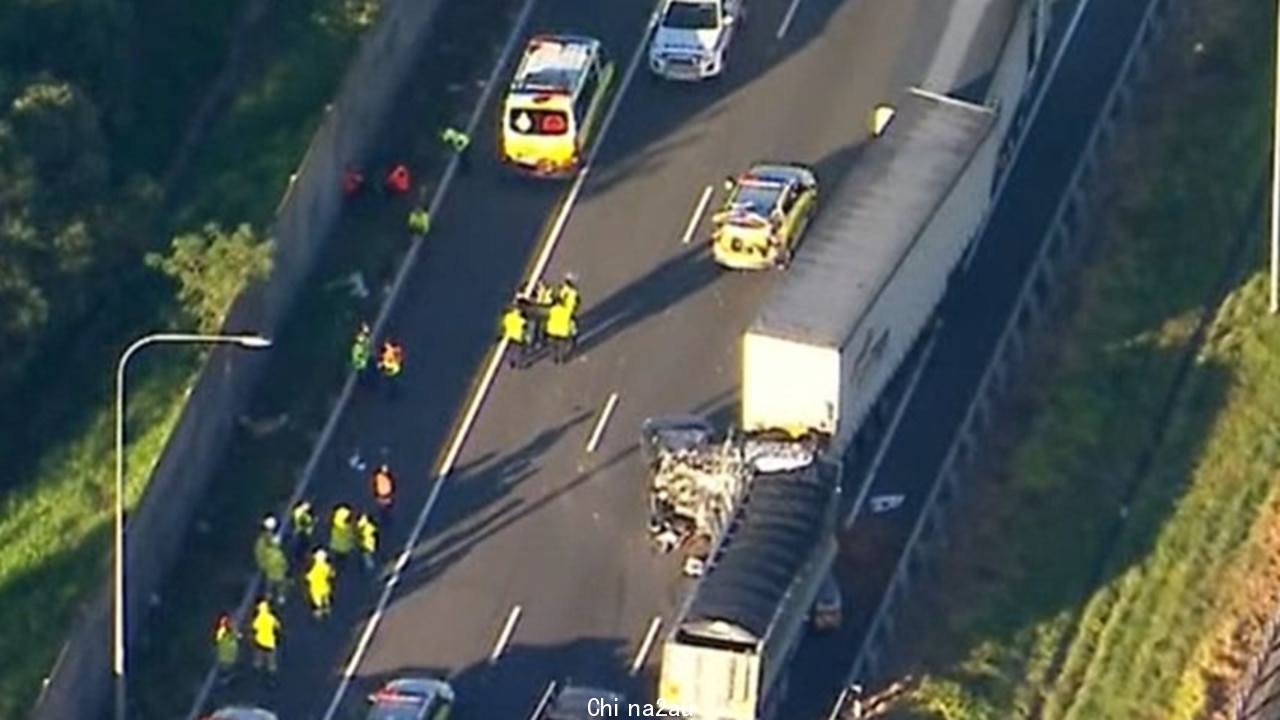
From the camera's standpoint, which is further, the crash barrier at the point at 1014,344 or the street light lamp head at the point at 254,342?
the crash barrier at the point at 1014,344

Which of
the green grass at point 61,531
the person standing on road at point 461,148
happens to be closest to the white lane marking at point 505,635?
the green grass at point 61,531

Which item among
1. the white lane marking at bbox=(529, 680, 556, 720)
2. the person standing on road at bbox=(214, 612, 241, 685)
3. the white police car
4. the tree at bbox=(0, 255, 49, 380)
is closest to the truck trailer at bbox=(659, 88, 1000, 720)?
the white lane marking at bbox=(529, 680, 556, 720)

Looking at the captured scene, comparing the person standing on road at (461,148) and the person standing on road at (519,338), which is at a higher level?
the person standing on road at (461,148)

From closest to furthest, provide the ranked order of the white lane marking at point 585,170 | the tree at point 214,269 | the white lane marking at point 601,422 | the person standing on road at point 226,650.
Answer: the person standing on road at point 226,650
the tree at point 214,269
the white lane marking at point 601,422
the white lane marking at point 585,170

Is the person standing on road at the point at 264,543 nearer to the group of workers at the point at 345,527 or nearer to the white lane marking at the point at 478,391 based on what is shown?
the group of workers at the point at 345,527

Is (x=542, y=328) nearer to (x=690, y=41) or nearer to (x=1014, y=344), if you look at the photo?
(x=690, y=41)

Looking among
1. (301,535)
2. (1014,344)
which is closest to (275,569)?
(301,535)

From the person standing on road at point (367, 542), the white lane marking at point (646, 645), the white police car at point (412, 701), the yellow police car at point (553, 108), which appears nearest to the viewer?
the white police car at point (412, 701)

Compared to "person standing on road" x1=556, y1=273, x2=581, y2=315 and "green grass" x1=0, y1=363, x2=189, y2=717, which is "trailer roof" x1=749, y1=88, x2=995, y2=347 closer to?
"person standing on road" x1=556, y1=273, x2=581, y2=315
